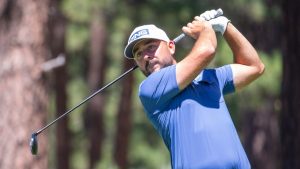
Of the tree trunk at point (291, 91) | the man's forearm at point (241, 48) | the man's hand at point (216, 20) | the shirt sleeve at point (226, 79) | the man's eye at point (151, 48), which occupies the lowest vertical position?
the shirt sleeve at point (226, 79)

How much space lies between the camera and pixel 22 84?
8992 mm

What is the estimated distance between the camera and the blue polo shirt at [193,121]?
514cm

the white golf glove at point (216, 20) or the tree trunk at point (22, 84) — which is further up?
the tree trunk at point (22, 84)

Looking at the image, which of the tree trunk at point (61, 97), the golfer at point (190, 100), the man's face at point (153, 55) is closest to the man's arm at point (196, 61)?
the golfer at point (190, 100)

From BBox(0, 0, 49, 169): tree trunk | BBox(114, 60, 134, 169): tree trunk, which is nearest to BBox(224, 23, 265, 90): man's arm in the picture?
BBox(0, 0, 49, 169): tree trunk

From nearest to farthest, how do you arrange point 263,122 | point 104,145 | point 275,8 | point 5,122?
point 5,122 → point 275,8 → point 263,122 → point 104,145

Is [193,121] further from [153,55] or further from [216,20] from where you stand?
[216,20]

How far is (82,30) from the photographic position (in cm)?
1978

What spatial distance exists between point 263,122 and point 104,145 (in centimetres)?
845

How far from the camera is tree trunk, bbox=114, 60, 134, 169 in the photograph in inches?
786

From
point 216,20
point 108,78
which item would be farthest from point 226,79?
point 108,78

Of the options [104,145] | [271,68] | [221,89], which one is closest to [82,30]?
[104,145]

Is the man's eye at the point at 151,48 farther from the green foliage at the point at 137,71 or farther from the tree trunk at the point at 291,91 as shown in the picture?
the green foliage at the point at 137,71

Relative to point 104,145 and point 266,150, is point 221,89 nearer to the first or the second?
point 266,150
